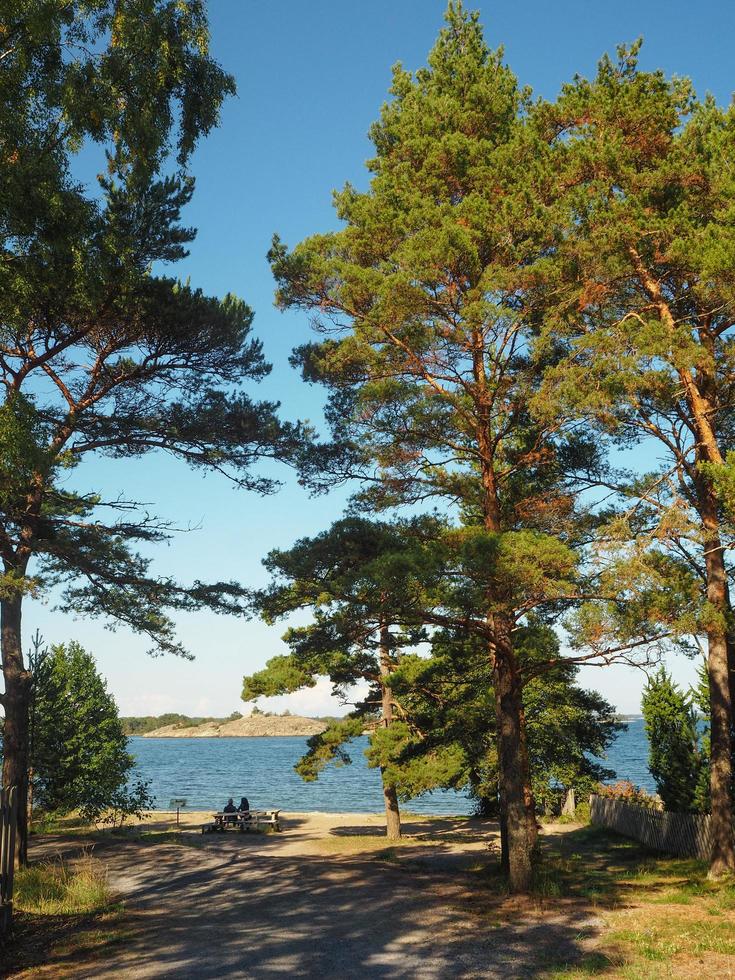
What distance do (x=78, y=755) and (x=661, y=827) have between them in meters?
18.5

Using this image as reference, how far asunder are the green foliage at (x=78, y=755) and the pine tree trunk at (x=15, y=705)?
8806 mm

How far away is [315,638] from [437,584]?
2.47m

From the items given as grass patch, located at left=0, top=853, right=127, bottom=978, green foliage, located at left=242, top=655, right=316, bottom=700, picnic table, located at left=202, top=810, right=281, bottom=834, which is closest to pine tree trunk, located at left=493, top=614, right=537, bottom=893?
grass patch, located at left=0, top=853, right=127, bottom=978

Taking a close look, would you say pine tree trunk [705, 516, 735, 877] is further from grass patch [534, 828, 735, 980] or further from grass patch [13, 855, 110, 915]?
grass patch [13, 855, 110, 915]

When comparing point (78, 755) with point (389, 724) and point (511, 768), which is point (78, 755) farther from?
point (511, 768)

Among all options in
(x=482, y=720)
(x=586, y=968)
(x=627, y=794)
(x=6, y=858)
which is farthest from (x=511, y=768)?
(x=627, y=794)

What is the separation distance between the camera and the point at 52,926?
1023cm

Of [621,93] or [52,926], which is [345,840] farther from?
[621,93]

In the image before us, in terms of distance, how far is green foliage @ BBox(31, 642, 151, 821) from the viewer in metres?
24.8

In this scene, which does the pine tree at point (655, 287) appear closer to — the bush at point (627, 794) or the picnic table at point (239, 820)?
the bush at point (627, 794)

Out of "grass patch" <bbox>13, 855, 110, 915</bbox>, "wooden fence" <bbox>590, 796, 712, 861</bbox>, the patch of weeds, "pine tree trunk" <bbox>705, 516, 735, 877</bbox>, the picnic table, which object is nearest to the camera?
the patch of weeds

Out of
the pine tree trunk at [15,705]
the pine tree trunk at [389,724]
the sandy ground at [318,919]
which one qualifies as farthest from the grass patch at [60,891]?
the pine tree trunk at [389,724]

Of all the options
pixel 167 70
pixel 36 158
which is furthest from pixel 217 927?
pixel 167 70

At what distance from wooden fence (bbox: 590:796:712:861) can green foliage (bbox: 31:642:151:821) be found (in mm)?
15019
